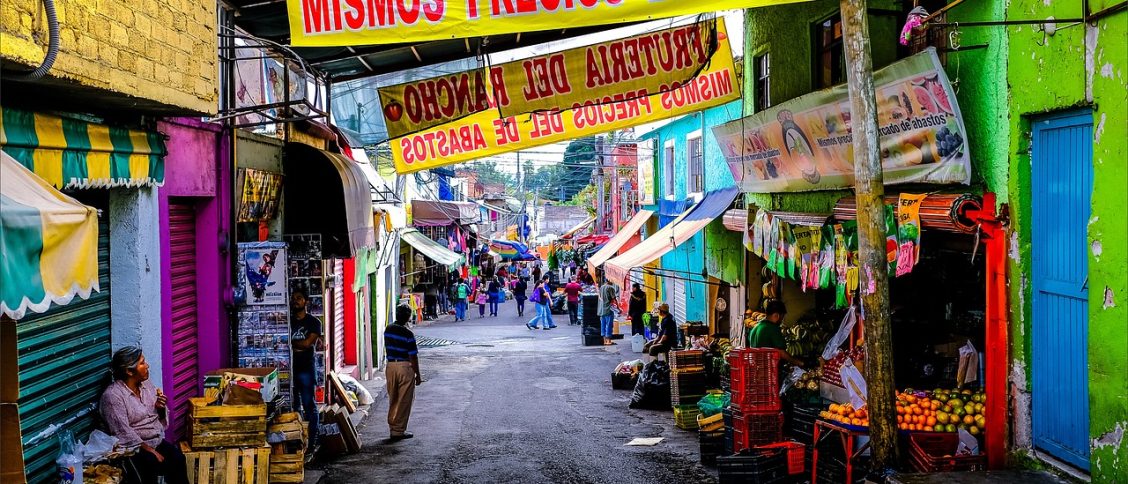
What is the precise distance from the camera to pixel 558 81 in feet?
37.4

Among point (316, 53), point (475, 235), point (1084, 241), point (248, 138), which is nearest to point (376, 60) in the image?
point (316, 53)

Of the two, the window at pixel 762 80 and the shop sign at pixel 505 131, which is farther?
the window at pixel 762 80

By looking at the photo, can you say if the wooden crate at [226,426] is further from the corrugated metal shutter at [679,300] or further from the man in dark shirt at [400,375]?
the corrugated metal shutter at [679,300]

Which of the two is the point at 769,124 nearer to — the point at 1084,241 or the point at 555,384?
the point at 1084,241

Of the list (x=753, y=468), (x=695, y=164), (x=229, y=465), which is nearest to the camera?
(x=229, y=465)

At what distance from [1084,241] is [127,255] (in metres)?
7.90

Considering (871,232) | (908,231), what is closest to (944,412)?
(908,231)

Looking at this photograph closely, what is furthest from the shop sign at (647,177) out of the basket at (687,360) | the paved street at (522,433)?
the basket at (687,360)

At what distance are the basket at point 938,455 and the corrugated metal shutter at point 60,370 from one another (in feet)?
22.7

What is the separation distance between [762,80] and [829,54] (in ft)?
9.11

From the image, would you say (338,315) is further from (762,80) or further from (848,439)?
(848,439)

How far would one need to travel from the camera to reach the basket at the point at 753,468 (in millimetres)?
9289

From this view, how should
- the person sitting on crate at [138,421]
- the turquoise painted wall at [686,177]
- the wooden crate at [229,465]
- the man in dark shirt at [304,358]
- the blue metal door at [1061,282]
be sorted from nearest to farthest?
1. the blue metal door at [1061,282]
2. the person sitting on crate at [138,421]
3. the wooden crate at [229,465]
4. the man in dark shirt at [304,358]
5. the turquoise painted wall at [686,177]

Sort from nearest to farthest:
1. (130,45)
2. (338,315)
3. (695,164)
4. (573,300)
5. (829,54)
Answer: (130,45), (829,54), (338,315), (695,164), (573,300)
